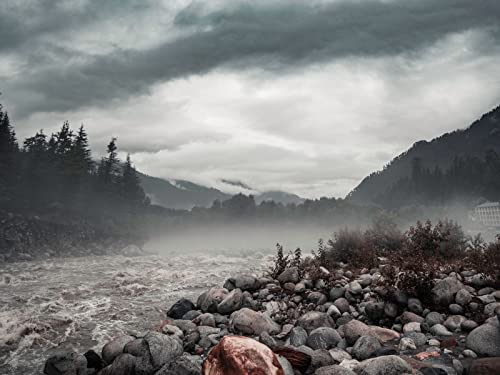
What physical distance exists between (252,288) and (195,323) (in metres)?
2.57

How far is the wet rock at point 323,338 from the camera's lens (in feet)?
22.9

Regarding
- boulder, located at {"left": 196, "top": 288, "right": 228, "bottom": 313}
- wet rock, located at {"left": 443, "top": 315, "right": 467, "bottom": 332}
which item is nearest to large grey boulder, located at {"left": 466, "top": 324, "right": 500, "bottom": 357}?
wet rock, located at {"left": 443, "top": 315, "right": 467, "bottom": 332}

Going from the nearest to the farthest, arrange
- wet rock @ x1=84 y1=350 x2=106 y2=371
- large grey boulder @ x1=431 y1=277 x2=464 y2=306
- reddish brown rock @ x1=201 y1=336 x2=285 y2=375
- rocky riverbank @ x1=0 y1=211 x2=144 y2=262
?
1. reddish brown rock @ x1=201 y1=336 x2=285 y2=375
2. wet rock @ x1=84 y1=350 x2=106 y2=371
3. large grey boulder @ x1=431 y1=277 x2=464 y2=306
4. rocky riverbank @ x1=0 y1=211 x2=144 y2=262

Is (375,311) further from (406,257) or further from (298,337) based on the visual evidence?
(406,257)

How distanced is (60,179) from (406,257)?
6688 centimetres

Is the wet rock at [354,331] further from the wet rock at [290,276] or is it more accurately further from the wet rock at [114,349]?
the wet rock at [114,349]

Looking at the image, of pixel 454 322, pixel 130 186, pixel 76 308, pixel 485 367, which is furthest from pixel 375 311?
pixel 130 186

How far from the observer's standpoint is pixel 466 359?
5645 mm

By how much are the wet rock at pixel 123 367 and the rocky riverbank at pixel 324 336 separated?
2cm

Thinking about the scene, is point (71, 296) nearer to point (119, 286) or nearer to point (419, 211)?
point (119, 286)

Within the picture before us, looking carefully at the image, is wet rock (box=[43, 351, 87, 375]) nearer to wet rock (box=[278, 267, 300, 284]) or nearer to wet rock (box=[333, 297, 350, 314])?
wet rock (box=[333, 297, 350, 314])

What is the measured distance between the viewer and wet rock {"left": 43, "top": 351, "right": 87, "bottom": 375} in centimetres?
688

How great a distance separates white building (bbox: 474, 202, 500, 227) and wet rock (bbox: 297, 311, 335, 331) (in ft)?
306

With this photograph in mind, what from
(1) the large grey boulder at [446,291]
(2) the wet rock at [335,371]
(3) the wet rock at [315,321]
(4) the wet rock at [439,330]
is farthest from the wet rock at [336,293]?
(2) the wet rock at [335,371]
